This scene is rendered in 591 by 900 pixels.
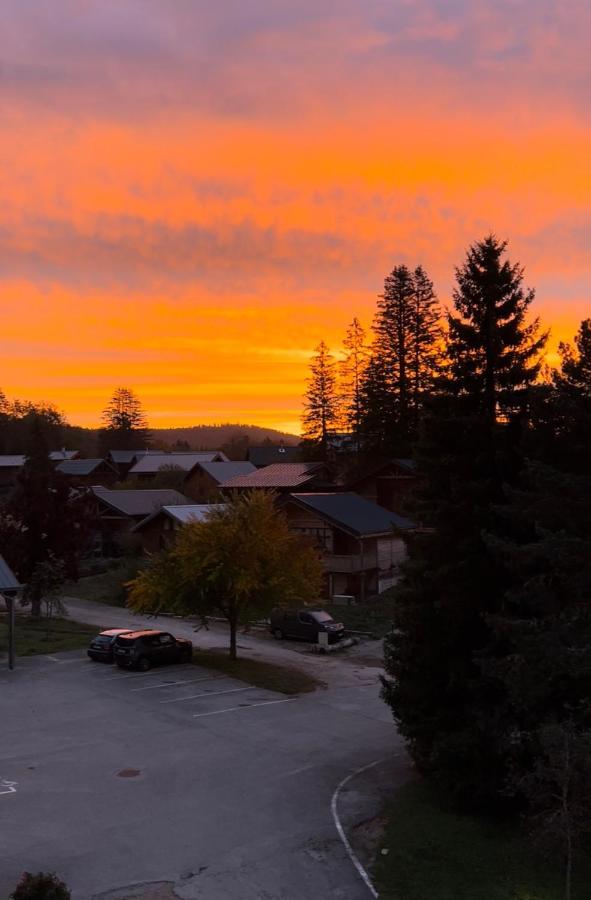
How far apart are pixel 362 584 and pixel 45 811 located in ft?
107

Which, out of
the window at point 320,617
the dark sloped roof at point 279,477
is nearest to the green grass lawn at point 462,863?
the window at point 320,617

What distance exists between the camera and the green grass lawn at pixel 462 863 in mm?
12500

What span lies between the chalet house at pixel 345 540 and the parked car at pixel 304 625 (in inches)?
355

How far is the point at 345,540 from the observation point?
47031 millimetres

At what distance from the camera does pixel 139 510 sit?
216ft

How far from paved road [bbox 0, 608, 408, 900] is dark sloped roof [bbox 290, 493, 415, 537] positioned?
18.8 metres

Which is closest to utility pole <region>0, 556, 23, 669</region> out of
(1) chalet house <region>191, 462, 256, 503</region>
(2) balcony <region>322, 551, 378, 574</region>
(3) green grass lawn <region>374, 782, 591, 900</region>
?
(3) green grass lawn <region>374, 782, 591, 900</region>

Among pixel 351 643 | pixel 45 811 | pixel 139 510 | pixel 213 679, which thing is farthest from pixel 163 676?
pixel 139 510

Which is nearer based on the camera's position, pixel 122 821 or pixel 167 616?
pixel 122 821

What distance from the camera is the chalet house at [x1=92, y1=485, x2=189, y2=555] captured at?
64.1 m

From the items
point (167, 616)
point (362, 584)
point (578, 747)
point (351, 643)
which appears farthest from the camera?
point (362, 584)

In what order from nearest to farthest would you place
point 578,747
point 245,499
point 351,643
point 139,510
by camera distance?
point 578,747, point 245,499, point 351,643, point 139,510

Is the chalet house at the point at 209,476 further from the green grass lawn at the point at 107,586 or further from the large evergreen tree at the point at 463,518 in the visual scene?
the large evergreen tree at the point at 463,518

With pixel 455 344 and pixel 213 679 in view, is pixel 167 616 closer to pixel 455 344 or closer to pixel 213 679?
pixel 213 679
